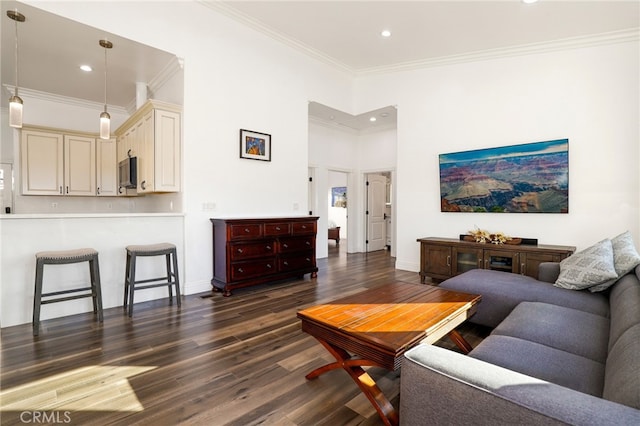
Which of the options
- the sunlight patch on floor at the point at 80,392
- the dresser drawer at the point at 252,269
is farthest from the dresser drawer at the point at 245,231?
the sunlight patch on floor at the point at 80,392

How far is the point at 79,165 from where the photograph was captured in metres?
5.73

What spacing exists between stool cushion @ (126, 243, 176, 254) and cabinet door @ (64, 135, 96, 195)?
3.36 metres

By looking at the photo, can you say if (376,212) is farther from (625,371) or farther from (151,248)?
(625,371)

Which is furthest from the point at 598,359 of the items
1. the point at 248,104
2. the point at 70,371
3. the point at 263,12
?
the point at 263,12

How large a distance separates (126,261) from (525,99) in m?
5.86

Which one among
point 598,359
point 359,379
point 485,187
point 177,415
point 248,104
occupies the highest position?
point 248,104

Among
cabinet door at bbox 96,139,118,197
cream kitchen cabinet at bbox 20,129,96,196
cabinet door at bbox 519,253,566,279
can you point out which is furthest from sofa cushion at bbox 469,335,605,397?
cream kitchen cabinet at bbox 20,129,96,196

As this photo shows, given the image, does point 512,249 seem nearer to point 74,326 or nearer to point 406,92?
point 406,92

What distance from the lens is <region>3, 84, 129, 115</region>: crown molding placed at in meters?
5.42

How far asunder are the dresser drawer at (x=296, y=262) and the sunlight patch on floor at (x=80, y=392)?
2463 millimetres

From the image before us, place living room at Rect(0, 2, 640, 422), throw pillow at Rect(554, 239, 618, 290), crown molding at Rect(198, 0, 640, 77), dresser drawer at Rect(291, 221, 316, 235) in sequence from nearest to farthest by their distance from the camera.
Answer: throw pillow at Rect(554, 239, 618, 290) < living room at Rect(0, 2, 640, 422) < crown molding at Rect(198, 0, 640, 77) < dresser drawer at Rect(291, 221, 316, 235)

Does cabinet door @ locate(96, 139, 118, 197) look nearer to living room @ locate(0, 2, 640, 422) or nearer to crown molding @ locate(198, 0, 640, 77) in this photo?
living room @ locate(0, 2, 640, 422)

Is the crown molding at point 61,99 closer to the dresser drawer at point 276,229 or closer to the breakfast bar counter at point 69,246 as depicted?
the breakfast bar counter at point 69,246

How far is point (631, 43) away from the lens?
4.00m
